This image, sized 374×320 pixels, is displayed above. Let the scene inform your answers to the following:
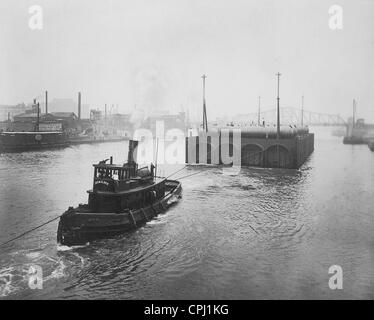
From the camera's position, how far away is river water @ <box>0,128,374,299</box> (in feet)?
48.2

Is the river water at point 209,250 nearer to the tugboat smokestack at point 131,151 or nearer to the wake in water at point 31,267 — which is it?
the wake in water at point 31,267

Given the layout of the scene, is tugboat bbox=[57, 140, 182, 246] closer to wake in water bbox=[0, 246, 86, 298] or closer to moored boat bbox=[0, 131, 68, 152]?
wake in water bbox=[0, 246, 86, 298]

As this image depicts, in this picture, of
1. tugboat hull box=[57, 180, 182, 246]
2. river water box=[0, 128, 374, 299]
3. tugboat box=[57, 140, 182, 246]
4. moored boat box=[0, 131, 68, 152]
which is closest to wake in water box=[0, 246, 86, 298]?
river water box=[0, 128, 374, 299]

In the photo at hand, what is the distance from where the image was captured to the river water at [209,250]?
48.2ft

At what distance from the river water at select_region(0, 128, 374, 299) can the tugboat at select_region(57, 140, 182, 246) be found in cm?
67

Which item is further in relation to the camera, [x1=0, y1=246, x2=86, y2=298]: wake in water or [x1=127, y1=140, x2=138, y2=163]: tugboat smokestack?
[x1=127, y1=140, x2=138, y2=163]: tugboat smokestack

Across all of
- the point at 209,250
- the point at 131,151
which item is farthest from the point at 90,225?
the point at 209,250

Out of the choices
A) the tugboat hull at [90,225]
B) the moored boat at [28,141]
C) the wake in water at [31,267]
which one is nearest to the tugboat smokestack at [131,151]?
the tugboat hull at [90,225]

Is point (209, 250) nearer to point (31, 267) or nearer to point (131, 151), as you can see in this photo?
point (131, 151)

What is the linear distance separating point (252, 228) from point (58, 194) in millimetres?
19673

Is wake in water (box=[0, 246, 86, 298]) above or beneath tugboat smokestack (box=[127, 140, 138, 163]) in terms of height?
beneath

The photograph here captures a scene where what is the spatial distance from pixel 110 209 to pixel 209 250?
6677 millimetres

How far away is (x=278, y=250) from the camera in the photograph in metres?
19.2

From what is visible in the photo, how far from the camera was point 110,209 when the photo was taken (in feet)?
68.8
